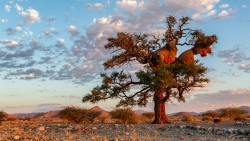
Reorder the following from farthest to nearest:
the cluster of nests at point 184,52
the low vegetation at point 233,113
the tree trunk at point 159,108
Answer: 1. the low vegetation at point 233,113
2. the cluster of nests at point 184,52
3. the tree trunk at point 159,108

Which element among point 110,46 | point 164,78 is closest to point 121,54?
point 110,46

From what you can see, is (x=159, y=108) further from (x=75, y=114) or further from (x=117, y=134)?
(x=117, y=134)

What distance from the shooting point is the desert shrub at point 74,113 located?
2533 cm

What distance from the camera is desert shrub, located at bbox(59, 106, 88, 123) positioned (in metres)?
25.3

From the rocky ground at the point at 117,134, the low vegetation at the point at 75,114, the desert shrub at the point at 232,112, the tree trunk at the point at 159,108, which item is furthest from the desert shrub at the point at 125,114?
the desert shrub at the point at 232,112

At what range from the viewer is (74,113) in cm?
2523

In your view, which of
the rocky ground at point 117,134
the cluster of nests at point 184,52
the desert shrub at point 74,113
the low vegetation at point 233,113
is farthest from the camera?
the low vegetation at point 233,113

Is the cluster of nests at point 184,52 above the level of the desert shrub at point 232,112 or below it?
above

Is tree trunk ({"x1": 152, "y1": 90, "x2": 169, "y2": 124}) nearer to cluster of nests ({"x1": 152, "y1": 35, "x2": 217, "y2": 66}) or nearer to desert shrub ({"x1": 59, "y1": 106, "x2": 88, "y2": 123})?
cluster of nests ({"x1": 152, "y1": 35, "x2": 217, "y2": 66})

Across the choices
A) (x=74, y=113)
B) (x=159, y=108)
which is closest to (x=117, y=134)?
(x=159, y=108)

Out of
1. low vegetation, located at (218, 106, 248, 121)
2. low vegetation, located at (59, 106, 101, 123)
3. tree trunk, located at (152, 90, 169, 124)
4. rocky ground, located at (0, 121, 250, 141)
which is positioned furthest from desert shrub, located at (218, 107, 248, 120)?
rocky ground, located at (0, 121, 250, 141)

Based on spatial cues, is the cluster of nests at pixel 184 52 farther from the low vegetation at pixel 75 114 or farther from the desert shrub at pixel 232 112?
the desert shrub at pixel 232 112

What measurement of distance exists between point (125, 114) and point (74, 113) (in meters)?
4.09

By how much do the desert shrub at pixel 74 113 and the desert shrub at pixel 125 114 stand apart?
7.91ft
